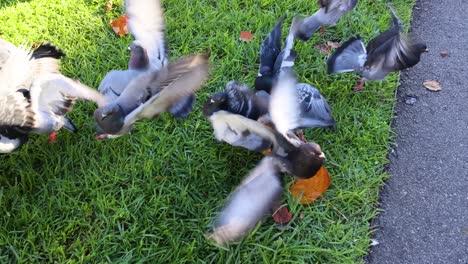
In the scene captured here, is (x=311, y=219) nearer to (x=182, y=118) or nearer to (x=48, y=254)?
(x=182, y=118)

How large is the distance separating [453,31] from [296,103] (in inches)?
72.5

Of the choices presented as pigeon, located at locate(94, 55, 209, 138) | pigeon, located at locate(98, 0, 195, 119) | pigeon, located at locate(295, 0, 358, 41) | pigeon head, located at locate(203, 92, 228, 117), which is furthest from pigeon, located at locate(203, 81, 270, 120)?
pigeon, located at locate(295, 0, 358, 41)

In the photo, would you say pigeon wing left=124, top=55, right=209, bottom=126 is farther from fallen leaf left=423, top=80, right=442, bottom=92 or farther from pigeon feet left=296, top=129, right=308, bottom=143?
fallen leaf left=423, top=80, right=442, bottom=92

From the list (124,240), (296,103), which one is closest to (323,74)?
(296,103)

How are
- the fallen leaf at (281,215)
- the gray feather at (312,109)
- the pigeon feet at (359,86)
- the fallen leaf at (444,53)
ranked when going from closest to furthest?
the fallen leaf at (281,215) < the gray feather at (312,109) < the pigeon feet at (359,86) < the fallen leaf at (444,53)

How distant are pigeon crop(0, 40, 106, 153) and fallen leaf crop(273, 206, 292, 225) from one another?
3.13ft

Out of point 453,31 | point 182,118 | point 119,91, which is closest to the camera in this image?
point 119,91

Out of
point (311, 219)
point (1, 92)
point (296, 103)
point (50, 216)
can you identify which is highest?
point (1, 92)

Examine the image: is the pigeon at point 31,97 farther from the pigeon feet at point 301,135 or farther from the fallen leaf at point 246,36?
the fallen leaf at point 246,36

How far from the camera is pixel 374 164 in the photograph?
2.51m

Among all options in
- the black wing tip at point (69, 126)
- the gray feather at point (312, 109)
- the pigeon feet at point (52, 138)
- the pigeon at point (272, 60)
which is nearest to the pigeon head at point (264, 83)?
the pigeon at point (272, 60)

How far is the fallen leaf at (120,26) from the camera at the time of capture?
3070 millimetres

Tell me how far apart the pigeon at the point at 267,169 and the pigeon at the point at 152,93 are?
0.21m

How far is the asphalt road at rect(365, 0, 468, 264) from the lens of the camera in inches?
87.5
